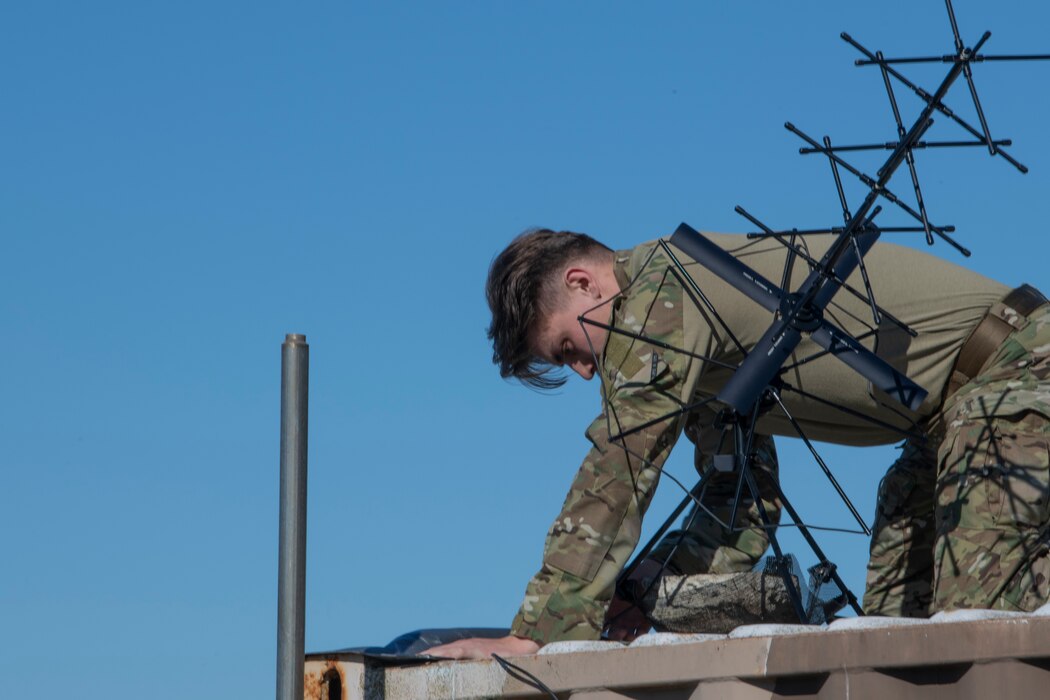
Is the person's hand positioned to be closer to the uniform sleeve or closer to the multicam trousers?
the uniform sleeve

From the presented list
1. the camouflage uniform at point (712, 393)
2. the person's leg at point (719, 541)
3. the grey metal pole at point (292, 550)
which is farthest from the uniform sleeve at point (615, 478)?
the grey metal pole at point (292, 550)

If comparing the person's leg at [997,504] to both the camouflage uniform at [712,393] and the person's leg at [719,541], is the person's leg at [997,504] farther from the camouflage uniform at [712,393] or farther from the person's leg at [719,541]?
the person's leg at [719,541]

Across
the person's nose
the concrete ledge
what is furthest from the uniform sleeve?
the concrete ledge

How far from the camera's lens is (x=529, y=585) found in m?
4.37

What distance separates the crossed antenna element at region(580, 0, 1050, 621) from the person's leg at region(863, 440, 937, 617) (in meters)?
0.47

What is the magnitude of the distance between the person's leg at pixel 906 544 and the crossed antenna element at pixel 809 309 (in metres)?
0.47

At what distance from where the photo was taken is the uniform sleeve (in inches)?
169

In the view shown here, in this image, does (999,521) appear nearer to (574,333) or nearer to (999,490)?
(999,490)

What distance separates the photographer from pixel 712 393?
5070 mm

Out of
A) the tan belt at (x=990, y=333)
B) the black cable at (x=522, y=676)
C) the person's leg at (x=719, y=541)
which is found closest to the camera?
the black cable at (x=522, y=676)

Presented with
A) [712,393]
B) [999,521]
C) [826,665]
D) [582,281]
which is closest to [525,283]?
[582,281]

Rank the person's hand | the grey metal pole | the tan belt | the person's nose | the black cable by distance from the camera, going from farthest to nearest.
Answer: the person's nose < the tan belt < the person's hand < the black cable < the grey metal pole

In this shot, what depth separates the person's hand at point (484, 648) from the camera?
401 centimetres

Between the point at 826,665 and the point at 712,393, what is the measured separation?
79.8 inches
